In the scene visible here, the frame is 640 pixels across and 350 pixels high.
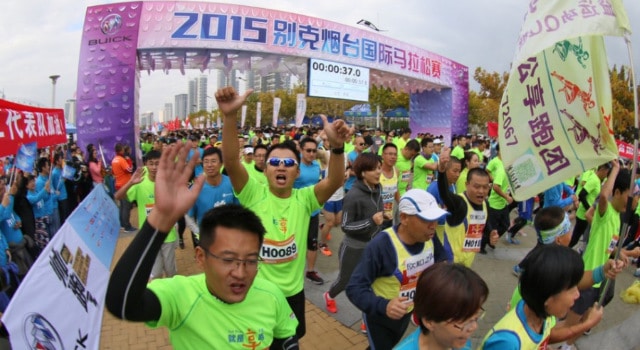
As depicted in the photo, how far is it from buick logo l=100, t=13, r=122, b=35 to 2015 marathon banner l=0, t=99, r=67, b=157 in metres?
6.16

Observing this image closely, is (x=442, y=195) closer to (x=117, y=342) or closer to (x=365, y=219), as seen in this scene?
(x=365, y=219)

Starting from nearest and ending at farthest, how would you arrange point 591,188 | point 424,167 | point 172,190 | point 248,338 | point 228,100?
point 172,190
point 248,338
point 228,100
point 591,188
point 424,167

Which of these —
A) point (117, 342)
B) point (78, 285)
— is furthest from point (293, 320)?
point (117, 342)

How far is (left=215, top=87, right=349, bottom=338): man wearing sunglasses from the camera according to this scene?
2.70 metres

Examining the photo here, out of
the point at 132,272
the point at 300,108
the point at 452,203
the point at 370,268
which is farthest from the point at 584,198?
the point at 300,108

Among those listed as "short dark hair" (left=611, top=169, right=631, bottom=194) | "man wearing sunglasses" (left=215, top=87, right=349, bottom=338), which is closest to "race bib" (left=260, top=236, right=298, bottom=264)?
"man wearing sunglasses" (left=215, top=87, right=349, bottom=338)

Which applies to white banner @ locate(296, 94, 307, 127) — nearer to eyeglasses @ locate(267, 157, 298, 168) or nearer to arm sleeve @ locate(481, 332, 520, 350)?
eyeglasses @ locate(267, 157, 298, 168)

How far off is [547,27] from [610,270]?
1.60 m

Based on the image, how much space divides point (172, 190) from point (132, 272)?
28cm

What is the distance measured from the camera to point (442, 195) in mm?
3389

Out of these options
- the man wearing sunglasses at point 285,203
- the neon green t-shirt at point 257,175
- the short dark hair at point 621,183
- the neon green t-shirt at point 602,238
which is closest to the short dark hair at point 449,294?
the man wearing sunglasses at point 285,203

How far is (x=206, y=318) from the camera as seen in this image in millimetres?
1578

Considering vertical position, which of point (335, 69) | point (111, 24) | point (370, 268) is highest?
point (111, 24)

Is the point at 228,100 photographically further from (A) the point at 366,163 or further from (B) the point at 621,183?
(B) the point at 621,183
